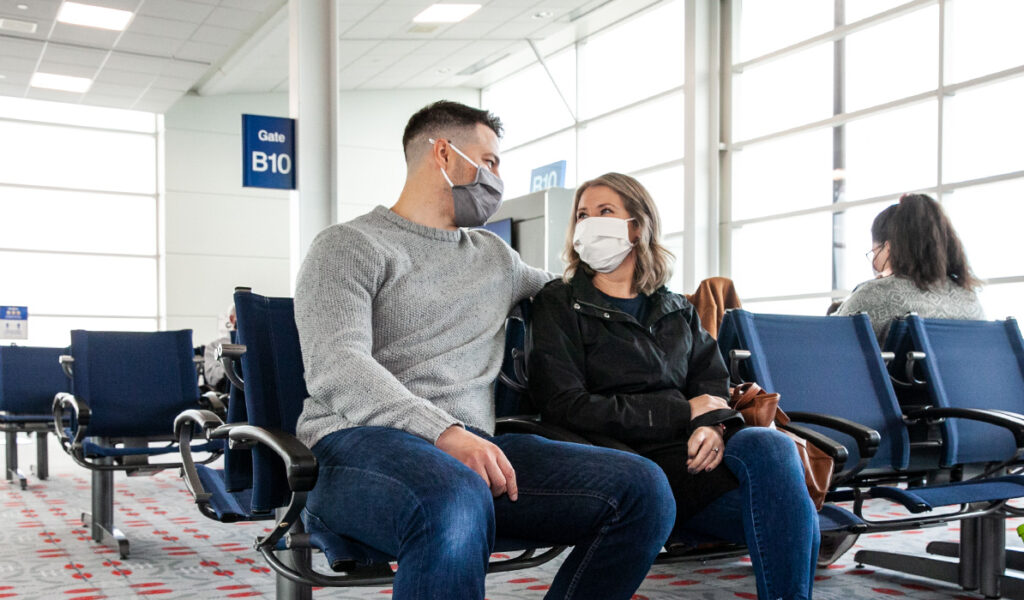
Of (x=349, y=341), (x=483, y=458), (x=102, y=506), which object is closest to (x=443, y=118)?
(x=349, y=341)

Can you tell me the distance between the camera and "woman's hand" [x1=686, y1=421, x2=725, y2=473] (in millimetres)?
2062

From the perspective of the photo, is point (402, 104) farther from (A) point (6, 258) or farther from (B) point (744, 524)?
(B) point (744, 524)

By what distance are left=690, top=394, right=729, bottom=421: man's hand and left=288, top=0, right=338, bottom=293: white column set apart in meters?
5.63

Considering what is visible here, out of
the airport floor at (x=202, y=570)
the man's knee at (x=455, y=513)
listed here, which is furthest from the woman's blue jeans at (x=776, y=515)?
the airport floor at (x=202, y=570)

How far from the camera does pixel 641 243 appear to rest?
250 cm

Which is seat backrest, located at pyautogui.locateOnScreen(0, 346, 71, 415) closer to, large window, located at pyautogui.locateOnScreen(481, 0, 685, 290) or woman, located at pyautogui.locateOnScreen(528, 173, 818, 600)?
woman, located at pyautogui.locateOnScreen(528, 173, 818, 600)

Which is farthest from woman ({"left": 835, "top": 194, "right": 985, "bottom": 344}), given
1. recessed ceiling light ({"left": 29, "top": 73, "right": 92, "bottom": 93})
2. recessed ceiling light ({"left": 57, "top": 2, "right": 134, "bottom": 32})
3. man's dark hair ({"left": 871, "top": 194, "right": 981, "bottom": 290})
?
recessed ceiling light ({"left": 29, "top": 73, "right": 92, "bottom": 93})

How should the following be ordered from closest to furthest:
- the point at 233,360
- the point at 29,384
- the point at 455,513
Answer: the point at 455,513 → the point at 233,360 → the point at 29,384

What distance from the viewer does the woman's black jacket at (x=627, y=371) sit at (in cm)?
217

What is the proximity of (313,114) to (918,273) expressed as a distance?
5.25 metres

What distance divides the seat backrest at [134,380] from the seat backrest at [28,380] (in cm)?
216

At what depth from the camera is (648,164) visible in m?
11.2

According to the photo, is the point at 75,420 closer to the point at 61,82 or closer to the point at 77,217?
the point at 61,82

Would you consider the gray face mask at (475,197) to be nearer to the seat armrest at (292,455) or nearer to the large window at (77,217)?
the seat armrest at (292,455)
